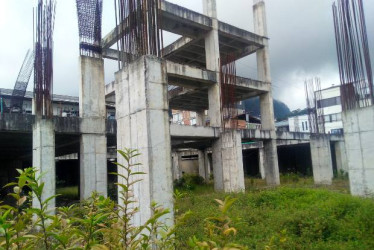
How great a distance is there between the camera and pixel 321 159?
17609 millimetres

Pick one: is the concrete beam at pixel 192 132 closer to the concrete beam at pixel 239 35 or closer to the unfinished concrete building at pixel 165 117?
the unfinished concrete building at pixel 165 117

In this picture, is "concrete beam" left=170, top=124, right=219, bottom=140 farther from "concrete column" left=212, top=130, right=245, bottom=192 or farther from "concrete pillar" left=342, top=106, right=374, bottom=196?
"concrete pillar" left=342, top=106, right=374, bottom=196

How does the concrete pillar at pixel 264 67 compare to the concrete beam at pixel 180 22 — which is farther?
the concrete pillar at pixel 264 67

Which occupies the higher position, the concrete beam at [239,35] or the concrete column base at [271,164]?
the concrete beam at [239,35]

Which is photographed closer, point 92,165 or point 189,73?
point 92,165

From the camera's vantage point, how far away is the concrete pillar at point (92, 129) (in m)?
10.2

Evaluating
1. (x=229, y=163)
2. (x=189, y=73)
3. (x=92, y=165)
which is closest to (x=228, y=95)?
(x=189, y=73)

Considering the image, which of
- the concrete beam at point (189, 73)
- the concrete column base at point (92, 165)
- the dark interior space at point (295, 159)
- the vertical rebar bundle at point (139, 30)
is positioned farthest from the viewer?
the dark interior space at point (295, 159)

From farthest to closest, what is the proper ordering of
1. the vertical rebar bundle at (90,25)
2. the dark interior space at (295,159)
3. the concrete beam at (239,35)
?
the dark interior space at (295,159)
the concrete beam at (239,35)
the vertical rebar bundle at (90,25)

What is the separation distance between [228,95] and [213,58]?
2561 mm

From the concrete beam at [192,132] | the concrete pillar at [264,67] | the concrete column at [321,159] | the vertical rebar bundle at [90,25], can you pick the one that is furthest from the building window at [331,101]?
the vertical rebar bundle at [90,25]

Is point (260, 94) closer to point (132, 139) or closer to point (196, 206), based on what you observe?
point (196, 206)

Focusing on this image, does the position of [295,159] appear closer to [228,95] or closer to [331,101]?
[228,95]

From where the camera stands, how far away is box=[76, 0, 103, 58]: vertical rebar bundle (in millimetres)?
10797
